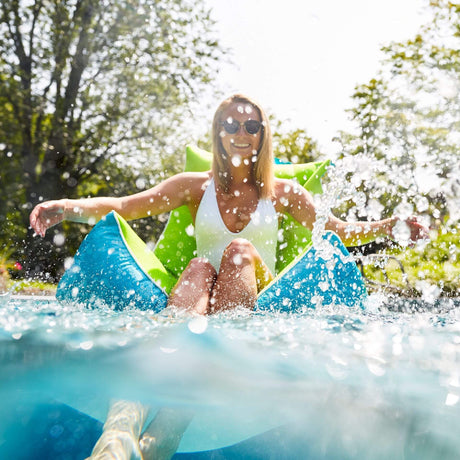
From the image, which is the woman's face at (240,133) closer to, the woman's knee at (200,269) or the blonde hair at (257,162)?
the blonde hair at (257,162)

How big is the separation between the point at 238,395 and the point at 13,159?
38.0 ft

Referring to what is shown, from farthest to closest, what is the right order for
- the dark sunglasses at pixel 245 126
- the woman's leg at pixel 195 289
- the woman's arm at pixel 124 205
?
the dark sunglasses at pixel 245 126 → the woman's arm at pixel 124 205 → the woman's leg at pixel 195 289

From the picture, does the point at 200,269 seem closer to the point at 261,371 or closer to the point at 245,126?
the point at 261,371

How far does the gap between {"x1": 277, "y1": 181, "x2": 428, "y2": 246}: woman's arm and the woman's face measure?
379 mm

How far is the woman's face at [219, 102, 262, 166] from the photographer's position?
3.25 meters

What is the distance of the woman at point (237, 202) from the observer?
10.2ft

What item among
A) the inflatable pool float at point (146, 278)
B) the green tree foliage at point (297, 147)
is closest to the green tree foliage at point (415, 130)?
the green tree foliage at point (297, 147)

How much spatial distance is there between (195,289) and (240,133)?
1.12 meters

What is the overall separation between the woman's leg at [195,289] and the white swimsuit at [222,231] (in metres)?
0.37

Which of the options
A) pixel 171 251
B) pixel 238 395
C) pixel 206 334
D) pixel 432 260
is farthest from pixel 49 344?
pixel 432 260

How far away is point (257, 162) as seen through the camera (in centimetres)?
337

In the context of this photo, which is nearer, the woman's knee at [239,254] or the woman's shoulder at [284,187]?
the woman's knee at [239,254]

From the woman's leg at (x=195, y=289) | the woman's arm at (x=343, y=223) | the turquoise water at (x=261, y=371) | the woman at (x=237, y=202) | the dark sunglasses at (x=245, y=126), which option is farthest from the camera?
the dark sunglasses at (x=245, y=126)

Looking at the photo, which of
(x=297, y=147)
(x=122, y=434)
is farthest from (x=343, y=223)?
(x=297, y=147)
